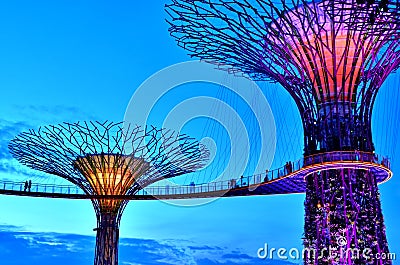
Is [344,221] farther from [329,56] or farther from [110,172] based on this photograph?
[110,172]

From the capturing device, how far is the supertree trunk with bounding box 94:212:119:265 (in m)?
32.7

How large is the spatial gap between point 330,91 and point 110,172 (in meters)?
16.0

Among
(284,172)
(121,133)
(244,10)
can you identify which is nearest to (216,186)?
(121,133)

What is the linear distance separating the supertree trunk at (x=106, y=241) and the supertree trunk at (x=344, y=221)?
1529cm

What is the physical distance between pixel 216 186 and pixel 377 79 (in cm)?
1495

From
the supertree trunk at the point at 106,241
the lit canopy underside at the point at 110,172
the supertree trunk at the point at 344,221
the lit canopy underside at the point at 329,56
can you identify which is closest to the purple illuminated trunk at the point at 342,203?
the supertree trunk at the point at 344,221

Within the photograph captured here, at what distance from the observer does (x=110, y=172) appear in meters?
32.7

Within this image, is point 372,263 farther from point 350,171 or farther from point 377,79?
point 377,79

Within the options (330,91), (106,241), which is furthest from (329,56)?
(106,241)

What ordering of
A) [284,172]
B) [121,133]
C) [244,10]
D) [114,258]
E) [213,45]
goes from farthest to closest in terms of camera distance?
[114,258], [121,133], [284,172], [213,45], [244,10]

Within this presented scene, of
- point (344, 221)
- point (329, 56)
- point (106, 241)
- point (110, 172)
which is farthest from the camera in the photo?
point (106, 241)

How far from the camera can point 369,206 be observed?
2066 cm

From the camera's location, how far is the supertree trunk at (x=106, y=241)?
107 feet

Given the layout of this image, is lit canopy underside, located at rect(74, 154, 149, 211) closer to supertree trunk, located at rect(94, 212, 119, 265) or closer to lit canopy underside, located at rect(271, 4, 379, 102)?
supertree trunk, located at rect(94, 212, 119, 265)
